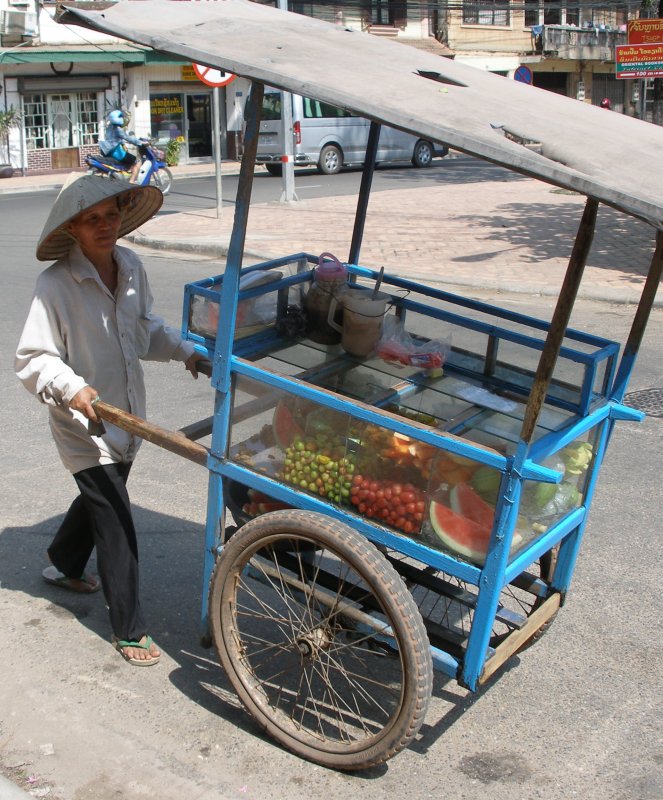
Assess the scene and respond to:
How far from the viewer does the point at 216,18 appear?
2924 mm

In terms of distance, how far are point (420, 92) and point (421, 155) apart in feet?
79.1

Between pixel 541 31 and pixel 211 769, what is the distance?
42.4 meters

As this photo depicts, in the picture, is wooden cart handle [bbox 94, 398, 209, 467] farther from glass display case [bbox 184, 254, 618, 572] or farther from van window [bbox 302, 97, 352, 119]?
van window [bbox 302, 97, 352, 119]

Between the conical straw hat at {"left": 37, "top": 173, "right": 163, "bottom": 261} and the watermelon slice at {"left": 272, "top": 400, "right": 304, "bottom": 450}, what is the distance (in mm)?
887

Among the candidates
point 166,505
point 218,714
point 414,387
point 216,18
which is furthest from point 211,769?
point 216,18

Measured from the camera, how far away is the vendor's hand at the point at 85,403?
293 cm

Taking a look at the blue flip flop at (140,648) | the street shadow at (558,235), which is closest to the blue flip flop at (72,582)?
the blue flip flop at (140,648)

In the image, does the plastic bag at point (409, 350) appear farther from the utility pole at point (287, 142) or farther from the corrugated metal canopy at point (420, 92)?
the utility pole at point (287, 142)

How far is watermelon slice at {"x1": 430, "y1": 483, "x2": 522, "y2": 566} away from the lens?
2.54 meters

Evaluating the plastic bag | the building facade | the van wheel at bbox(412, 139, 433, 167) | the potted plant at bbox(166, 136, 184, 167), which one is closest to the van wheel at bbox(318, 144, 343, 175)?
the van wheel at bbox(412, 139, 433, 167)

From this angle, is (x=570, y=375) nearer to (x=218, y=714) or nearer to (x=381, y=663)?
(x=381, y=663)

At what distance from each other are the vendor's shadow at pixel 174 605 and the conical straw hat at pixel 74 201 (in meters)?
1.39

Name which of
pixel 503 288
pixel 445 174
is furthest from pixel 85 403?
pixel 445 174

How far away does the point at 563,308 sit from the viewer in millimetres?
2332
